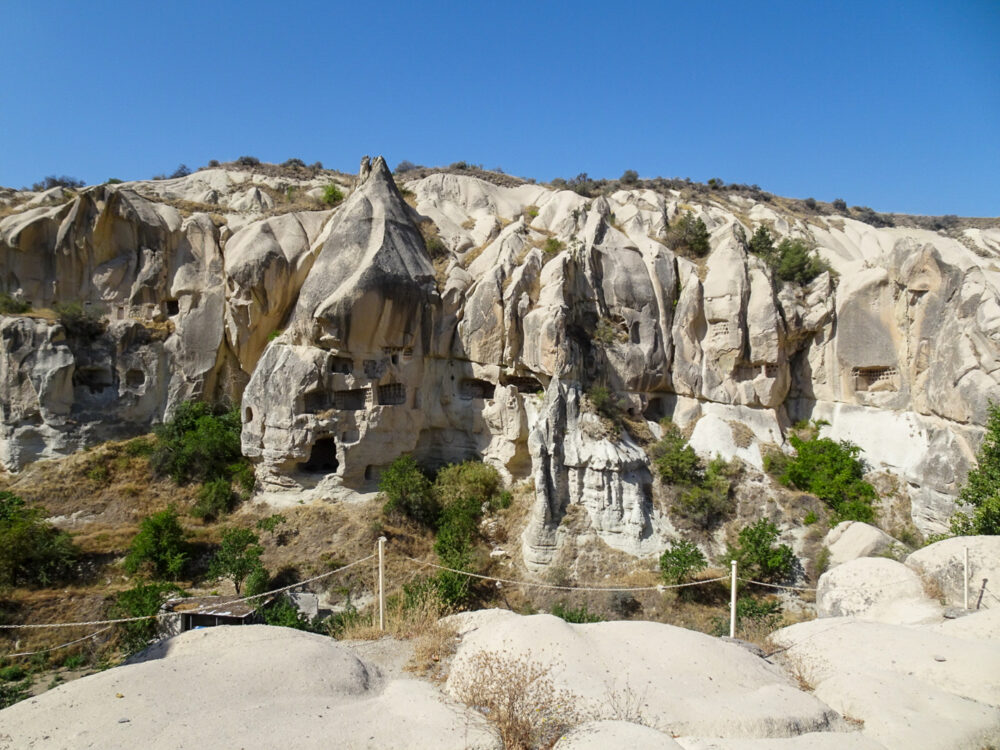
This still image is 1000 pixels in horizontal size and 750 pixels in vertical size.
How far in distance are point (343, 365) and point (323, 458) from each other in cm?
293

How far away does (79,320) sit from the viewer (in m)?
15.3

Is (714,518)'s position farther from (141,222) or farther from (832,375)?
(141,222)

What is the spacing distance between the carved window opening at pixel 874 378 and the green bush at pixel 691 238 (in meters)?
5.80

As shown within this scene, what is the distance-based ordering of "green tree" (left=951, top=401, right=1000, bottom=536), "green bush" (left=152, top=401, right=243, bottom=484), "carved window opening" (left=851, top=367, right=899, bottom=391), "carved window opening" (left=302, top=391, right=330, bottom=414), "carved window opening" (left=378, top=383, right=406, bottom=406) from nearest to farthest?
"green tree" (left=951, top=401, right=1000, bottom=536), "carved window opening" (left=302, top=391, right=330, bottom=414), "carved window opening" (left=851, top=367, right=899, bottom=391), "green bush" (left=152, top=401, right=243, bottom=484), "carved window opening" (left=378, top=383, right=406, bottom=406)

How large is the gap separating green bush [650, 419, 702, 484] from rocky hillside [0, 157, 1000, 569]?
0.41 m

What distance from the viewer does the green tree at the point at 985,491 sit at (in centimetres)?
1003

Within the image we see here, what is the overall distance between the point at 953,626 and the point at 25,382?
19928mm

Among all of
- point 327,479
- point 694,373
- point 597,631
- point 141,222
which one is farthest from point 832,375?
point 141,222

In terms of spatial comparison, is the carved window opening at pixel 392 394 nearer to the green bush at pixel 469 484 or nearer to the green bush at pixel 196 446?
the green bush at pixel 469 484

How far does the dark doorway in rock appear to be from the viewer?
15008 millimetres

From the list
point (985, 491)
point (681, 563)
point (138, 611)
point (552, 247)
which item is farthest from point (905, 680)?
point (552, 247)

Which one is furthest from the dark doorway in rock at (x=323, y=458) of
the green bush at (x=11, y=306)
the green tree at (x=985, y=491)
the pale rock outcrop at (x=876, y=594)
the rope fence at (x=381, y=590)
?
the green tree at (x=985, y=491)

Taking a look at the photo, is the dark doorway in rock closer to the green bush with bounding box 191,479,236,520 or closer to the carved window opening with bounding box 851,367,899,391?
the green bush with bounding box 191,479,236,520

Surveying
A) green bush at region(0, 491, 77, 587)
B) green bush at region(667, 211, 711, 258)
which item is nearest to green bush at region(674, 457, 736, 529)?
green bush at region(667, 211, 711, 258)
